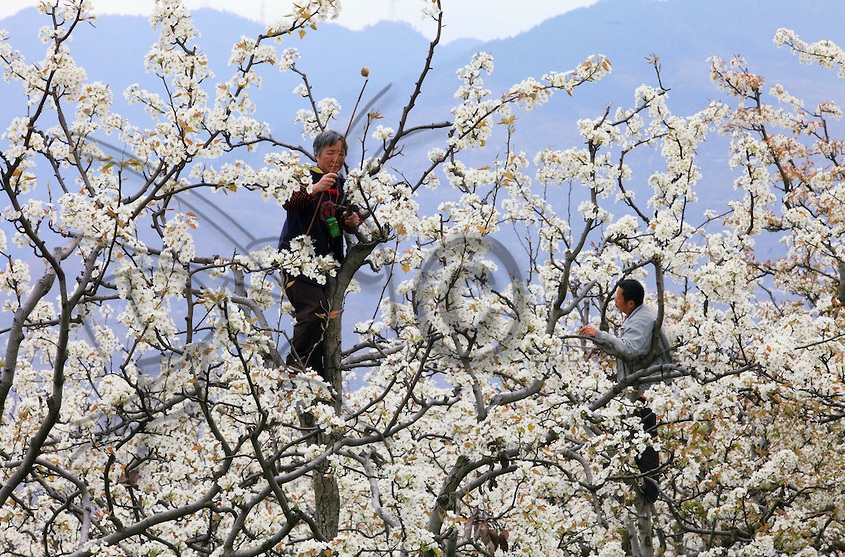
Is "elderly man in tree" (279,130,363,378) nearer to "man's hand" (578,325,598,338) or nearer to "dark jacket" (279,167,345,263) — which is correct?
"dark jacket" (279,167,345,263)

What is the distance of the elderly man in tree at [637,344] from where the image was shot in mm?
5781

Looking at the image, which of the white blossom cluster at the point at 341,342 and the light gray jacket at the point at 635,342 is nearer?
the white blossom cluster at the point at 341,342

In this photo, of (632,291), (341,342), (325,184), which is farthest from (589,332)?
(325,184)

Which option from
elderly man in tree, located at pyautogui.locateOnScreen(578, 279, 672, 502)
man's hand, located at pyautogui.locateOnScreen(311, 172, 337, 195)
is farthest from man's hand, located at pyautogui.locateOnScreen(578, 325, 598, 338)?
man's hand, located at pyautogui.locateOnScreen(311, 172, 337, 195)

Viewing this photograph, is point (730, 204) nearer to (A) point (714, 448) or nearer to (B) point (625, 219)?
(A) point (714, 448)

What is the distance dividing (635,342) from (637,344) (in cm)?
2

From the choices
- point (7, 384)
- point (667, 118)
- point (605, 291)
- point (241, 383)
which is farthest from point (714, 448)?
point (7, 384)

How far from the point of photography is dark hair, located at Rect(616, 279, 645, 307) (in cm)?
638

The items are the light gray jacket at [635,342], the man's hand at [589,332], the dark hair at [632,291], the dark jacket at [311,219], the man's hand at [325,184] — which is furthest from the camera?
the dark hair at [632,291]

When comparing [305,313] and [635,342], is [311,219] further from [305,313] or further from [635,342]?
[635,342]

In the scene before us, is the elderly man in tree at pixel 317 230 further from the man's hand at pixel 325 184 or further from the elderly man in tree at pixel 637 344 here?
the elderly man in tree at pixel 637 344

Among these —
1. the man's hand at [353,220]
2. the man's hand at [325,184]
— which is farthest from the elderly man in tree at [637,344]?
the man's hand at [325,184]

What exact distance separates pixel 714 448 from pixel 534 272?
7.55 feet

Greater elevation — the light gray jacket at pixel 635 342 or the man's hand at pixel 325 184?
the man's hand at pixel 325 184
